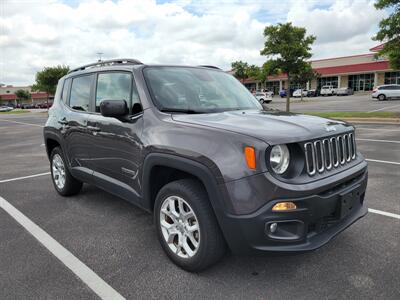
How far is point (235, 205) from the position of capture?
2.54 metres

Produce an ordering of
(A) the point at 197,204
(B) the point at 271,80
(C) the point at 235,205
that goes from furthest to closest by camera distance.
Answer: (B) the point at 271,80
(A) the point at 197,204
(C) the point at 235,205

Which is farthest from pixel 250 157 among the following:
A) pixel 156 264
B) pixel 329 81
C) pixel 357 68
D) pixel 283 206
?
pixel 329 81

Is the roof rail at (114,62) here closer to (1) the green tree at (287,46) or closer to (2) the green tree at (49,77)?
(1) the green tree at (287,46)

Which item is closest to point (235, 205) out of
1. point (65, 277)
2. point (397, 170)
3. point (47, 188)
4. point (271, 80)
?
point (65, 277)

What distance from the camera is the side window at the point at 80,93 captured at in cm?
442

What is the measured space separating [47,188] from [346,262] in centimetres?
469

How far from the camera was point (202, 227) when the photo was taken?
2752mm

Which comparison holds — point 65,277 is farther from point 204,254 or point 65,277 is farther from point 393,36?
point 393,36

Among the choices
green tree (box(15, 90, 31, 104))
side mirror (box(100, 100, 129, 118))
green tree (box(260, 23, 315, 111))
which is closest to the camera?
side mirror (box(100, 100, 129, 118))

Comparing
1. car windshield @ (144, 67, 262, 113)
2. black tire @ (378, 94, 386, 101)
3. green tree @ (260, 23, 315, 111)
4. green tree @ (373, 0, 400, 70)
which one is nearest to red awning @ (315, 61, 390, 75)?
black tire @ (378, 94, 386, 101)

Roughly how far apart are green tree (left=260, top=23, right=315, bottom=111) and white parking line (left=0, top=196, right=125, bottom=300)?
1761 cm

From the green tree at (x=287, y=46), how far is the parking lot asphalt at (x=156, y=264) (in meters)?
17.1

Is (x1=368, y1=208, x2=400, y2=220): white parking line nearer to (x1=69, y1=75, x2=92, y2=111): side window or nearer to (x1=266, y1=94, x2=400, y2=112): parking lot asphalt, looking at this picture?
(x1=69, y1=75, x2=92, y2=111): side window

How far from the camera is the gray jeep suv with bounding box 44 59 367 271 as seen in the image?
2520 mm
